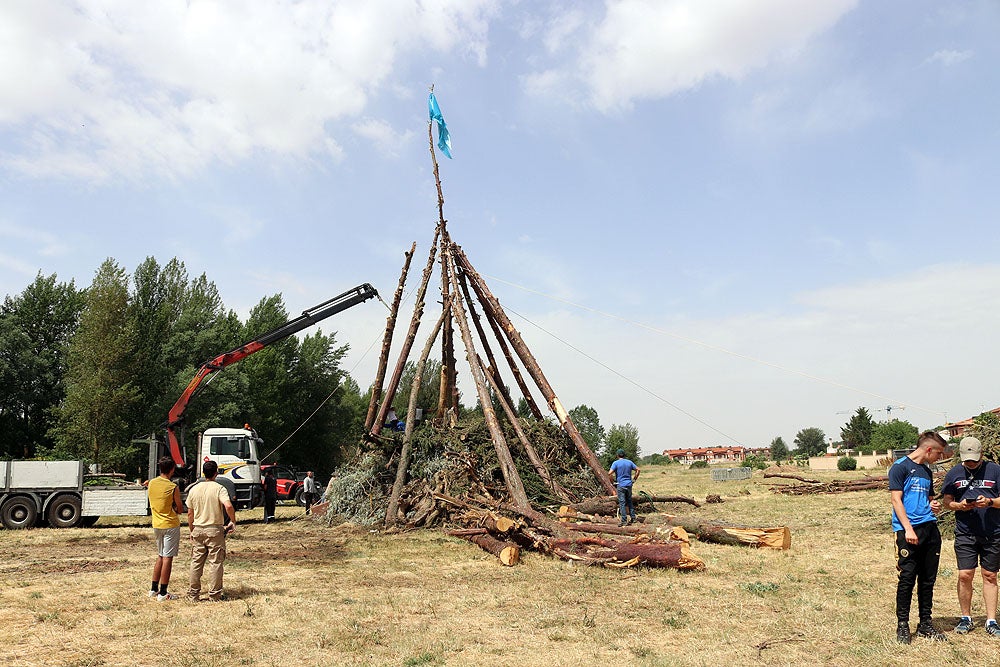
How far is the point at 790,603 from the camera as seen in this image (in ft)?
26.0

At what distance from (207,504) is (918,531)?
7.85 metres

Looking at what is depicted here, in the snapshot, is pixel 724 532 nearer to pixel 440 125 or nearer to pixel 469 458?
pixel 469 458

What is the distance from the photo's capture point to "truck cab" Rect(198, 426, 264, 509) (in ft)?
66.3

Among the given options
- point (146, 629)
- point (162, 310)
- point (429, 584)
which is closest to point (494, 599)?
point (429, 584)

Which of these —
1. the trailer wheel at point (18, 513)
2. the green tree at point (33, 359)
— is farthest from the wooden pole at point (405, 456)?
the green tree at point (33, 359)

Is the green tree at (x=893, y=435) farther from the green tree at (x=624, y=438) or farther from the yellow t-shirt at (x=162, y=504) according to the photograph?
the yellow t-shirt at (x=162, y=504)

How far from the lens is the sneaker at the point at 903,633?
245 inches

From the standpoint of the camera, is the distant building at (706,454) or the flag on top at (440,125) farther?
the distant building at (706,454)

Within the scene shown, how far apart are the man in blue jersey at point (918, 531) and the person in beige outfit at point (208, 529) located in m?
7.33

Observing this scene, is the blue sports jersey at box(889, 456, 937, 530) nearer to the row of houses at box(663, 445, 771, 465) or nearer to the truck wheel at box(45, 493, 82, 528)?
the truck wheel at box(45, 493, 82, 528)

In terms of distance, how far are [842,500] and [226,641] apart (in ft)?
64.2

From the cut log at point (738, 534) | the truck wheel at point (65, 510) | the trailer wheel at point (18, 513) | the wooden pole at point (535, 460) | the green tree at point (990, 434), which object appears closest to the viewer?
the cut log at point (738, 534)

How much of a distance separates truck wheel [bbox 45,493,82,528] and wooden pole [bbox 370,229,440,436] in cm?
824

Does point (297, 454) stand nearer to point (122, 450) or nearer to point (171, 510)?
point (122, 450)
